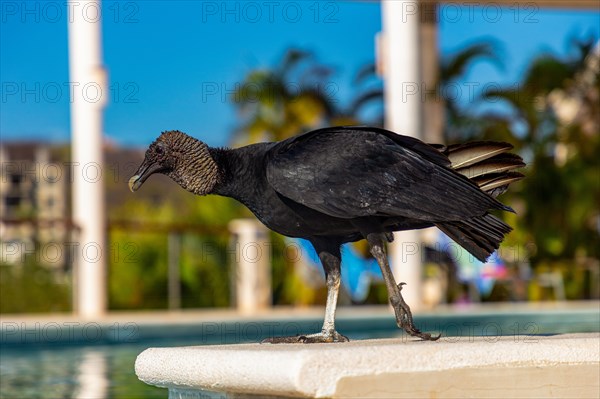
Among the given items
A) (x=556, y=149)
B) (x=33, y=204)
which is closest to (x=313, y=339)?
(x=556, y=149)

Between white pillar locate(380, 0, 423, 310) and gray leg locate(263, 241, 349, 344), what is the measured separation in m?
10.5

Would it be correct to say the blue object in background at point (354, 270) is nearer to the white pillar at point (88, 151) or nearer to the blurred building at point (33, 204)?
the white pillar at point (88, 151)

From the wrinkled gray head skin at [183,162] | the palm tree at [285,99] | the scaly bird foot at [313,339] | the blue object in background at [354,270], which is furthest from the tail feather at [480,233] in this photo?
the palm tree at [285,99]

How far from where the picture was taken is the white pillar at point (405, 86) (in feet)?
46.3

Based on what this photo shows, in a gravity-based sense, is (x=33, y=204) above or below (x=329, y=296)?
above

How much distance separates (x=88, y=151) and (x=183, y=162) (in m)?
11.2

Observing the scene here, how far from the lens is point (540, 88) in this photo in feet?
70.8

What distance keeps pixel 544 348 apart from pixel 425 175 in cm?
63

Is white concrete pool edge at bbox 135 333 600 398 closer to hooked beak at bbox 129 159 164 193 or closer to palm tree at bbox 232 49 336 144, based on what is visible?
hooked beak at bbox 129 159 164 193

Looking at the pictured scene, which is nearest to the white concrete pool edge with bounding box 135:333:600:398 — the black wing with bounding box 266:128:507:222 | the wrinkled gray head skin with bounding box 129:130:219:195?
the black wing with bounding box 266:128:507:222

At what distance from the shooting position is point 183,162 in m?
3.34

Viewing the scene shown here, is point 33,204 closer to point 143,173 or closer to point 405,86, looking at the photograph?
point 405,86

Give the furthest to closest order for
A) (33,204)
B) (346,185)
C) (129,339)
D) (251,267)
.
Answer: (33,204), (251,267), (129,339), (346,185)

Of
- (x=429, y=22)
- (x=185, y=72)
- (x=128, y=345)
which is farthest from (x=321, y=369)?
(x=185, y=72)
